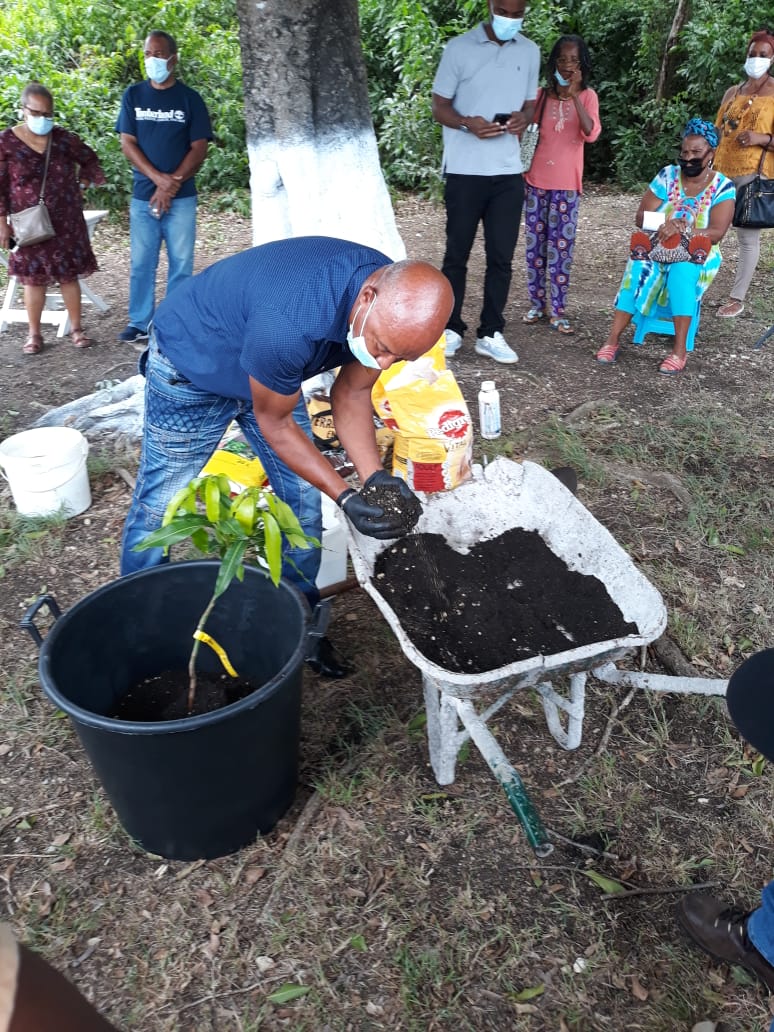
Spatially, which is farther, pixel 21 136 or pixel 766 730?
pixel 21 136

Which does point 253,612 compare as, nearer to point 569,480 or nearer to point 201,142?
point 569,480

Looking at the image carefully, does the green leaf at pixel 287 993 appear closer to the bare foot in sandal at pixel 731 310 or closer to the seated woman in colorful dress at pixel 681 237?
the seated woman in colorful dress at pixel 681 237

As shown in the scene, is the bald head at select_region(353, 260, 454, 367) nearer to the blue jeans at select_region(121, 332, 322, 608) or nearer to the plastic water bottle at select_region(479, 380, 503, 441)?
the blue jeans at select_region(121, 332, 322, 608)

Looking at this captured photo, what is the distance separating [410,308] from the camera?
178 centimetres

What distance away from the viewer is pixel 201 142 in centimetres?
513

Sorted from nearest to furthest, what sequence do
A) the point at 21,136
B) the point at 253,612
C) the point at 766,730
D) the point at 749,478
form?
the point at 766,730
the point at 253,612
the point at 749,478
the point at 21,136

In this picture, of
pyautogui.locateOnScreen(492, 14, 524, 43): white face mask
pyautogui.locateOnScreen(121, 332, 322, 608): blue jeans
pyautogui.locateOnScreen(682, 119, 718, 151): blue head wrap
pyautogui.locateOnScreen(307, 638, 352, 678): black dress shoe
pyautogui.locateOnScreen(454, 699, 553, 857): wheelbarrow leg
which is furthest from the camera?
pyautogui.locateOnScreen(682, 119, 718, 151): blue head wrap

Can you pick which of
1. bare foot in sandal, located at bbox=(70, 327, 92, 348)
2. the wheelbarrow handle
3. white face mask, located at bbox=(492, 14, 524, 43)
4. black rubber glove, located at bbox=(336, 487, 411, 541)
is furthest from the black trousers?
the wheelbarrow handle

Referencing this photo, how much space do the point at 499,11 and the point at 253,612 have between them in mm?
3785

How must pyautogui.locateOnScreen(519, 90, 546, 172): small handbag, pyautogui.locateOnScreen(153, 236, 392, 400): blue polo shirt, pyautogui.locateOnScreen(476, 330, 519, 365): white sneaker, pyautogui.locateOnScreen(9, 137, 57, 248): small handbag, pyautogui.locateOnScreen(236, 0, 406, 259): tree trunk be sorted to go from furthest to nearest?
pyautogui.locateOnScreen(519, 90, 546, 172): small handbag → pyautogui.locateOnScreen(476, 330, 519, 365): white sneaker → pyautogui.locateOnScreen(9, 137, 57, 248): small handbag → pyautogui.locateOnScreen(236, 0, 406, 259): tree trunk → pyautogui.locateOnScreen(153, 236, 392, 400): blue polo shirt

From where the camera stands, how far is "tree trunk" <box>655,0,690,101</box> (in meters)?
9.15

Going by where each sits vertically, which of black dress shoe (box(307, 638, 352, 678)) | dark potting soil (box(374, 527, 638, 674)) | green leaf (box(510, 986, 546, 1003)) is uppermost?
dark potting soil (box(374, 527, 638, 674))

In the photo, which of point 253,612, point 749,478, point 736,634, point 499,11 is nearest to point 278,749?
point 253,612

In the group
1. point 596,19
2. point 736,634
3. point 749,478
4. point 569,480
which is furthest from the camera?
point 596,19
